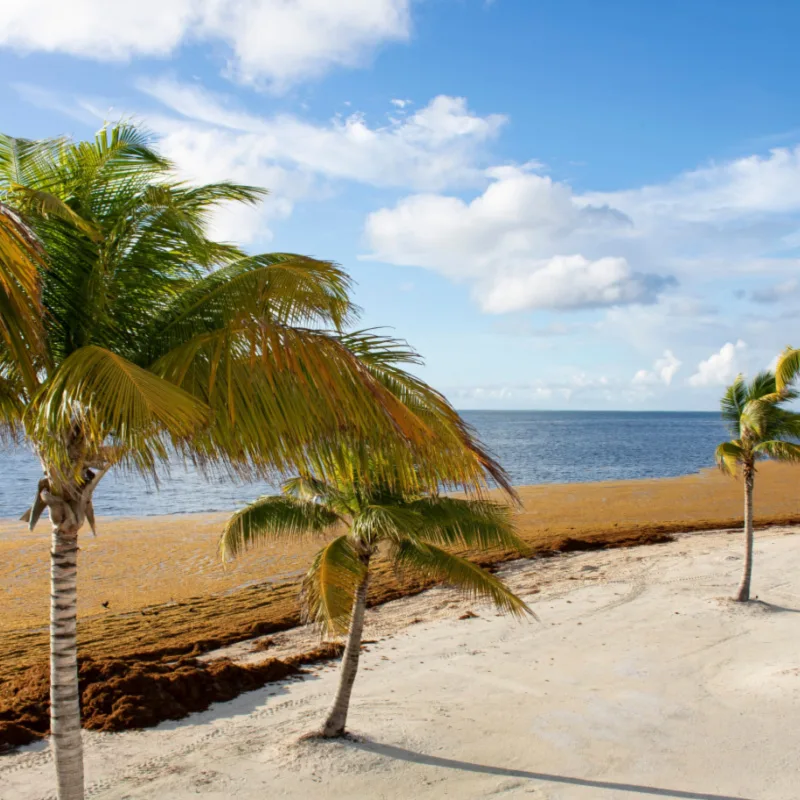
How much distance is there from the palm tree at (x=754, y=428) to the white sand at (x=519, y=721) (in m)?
3.09

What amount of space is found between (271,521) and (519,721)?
483 centimetres

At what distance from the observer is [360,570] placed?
8.40 meters

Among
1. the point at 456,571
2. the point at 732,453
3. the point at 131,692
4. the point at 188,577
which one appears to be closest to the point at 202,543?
the point at 188,577

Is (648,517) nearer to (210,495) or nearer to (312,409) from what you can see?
(210,495)

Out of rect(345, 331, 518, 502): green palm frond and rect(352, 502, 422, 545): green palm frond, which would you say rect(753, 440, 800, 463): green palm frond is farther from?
rect(345, 331, 518, 502): green palm frond

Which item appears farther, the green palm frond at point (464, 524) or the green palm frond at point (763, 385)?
the green palm frond at point (763, 385)

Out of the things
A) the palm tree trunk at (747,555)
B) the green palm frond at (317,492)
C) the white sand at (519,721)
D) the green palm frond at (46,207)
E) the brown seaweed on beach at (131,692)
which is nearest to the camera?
the green palm frond at (46,207)

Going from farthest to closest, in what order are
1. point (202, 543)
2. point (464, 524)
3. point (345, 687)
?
point (202, 543), point (345, 687), point (464, 524)

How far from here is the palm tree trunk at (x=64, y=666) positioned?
5.74 m

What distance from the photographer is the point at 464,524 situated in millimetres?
8172

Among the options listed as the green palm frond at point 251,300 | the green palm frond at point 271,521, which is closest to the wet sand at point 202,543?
the green palm frond at point 271,521

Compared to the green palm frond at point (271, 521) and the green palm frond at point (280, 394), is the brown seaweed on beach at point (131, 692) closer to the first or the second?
the green palm frond at point (271, 521)

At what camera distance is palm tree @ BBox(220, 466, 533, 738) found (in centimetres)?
792

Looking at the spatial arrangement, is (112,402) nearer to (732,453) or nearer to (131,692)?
(131,692)
